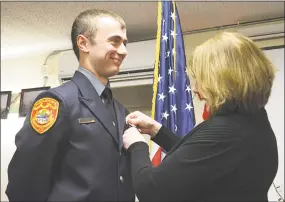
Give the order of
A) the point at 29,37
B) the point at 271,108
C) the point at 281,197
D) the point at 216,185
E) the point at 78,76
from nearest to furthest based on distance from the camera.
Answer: the point at 216,185 → the point at 78,76 → the point at 281,197 → the point at 271,108 → the point at 29,37

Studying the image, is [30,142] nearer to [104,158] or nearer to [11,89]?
[104,158]

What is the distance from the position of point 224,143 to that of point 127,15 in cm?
186

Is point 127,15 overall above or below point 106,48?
above

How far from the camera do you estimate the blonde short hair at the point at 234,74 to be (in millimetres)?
889

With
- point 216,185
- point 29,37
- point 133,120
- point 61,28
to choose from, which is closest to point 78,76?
point 133,120

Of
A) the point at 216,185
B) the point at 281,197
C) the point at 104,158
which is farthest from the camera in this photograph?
the point at 281,197

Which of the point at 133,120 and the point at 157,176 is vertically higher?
the point at 133,120

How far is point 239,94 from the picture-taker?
35.1 inches

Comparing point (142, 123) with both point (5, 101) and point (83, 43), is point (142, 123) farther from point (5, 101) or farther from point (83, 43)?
point (5, 101)

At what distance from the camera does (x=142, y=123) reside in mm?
1197

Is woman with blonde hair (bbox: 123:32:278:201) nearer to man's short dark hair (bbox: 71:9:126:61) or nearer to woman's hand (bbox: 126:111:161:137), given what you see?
woman's hand (bbox: 126:111:161:137)

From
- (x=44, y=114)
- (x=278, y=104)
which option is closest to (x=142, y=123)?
(x=44, y=114)

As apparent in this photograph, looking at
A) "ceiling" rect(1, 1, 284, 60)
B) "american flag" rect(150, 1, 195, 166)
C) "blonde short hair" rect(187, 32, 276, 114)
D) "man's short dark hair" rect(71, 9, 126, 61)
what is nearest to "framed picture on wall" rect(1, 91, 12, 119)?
"ceiling" rect(1, 1, 284, 60)

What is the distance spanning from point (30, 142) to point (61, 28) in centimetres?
200
